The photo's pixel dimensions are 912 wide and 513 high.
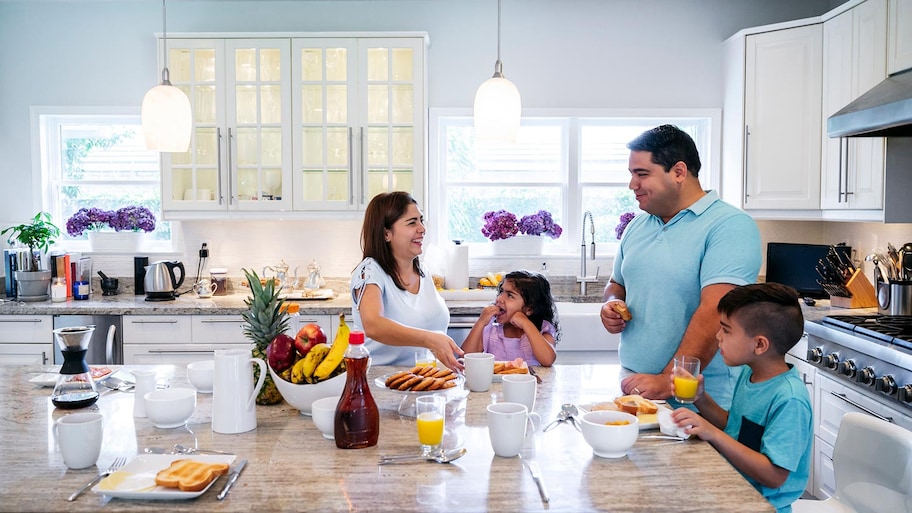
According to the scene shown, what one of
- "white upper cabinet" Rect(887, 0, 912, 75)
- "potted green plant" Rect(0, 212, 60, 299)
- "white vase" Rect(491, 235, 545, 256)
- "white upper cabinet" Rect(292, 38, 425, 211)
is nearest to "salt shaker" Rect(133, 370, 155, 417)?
"white upper cabinet" Rect(292, 38, 425, 211)

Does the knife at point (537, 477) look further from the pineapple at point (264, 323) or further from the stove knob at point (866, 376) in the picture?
the stove knob at point (866, 376)

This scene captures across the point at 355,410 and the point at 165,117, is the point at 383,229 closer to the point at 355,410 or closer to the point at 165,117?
the point at 165,117

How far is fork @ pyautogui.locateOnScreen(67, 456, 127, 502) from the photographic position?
1338 millimetres

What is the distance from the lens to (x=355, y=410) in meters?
1.57

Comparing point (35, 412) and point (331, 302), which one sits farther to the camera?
point (331, 302)

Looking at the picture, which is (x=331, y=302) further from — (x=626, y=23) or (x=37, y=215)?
(x=626, y=23)

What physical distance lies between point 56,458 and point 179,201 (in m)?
2.88

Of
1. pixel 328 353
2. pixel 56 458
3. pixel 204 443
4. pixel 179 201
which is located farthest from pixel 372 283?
pixel 179 201

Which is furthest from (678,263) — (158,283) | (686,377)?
(158,283)

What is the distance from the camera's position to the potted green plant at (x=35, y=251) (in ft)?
13.5

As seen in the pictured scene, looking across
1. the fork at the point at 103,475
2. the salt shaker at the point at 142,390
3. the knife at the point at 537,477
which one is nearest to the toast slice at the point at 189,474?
the fork at the point at 103,475

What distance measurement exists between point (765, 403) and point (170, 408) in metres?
1.48

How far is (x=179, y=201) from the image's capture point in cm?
420

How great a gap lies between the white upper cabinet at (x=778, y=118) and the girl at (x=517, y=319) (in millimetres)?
1914
